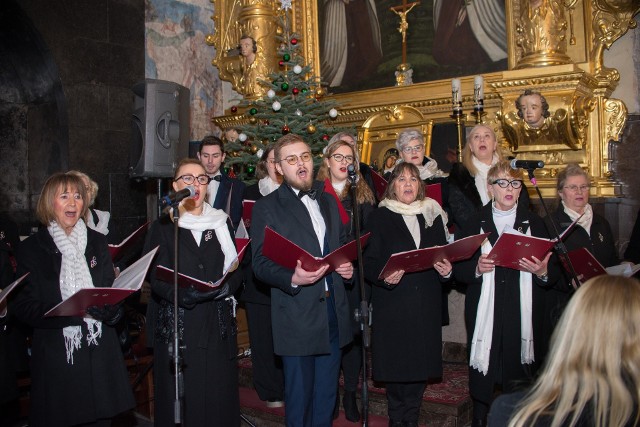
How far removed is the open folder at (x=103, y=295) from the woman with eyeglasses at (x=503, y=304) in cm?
207

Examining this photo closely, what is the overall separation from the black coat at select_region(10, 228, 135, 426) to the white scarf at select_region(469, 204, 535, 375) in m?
2.19

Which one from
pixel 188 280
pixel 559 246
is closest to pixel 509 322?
pixel 559 246

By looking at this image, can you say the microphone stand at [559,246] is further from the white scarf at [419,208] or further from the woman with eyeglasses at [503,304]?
the white scarf at [419,208]

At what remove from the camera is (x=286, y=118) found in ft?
24.8

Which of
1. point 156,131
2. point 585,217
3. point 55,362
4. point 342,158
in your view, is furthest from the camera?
point 156,131

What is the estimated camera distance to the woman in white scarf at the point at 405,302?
4379 mm

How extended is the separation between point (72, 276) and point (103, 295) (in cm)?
34

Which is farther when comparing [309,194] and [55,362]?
[309,194]

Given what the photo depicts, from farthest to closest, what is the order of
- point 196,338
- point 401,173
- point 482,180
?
point 482,180 → point 401,173 → point 196,338

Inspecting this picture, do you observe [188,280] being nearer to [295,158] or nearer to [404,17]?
[295,158]

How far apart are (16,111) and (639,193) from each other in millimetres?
7063

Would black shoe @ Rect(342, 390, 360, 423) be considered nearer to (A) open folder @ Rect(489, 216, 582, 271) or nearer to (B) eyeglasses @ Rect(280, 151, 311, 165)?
(A) open folder @ Rect(489, 216, 582, 271)

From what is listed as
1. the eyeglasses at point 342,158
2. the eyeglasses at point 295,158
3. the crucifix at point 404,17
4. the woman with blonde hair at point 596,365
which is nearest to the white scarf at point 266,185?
the eyeglasses at point 342,158

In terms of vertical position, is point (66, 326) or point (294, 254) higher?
point (294, 254)
